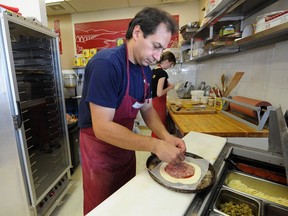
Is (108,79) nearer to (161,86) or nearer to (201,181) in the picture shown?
(201,181)

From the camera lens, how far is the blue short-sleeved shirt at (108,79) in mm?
797

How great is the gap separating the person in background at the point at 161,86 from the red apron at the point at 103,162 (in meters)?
1.38

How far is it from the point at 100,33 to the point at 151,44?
3.42 m

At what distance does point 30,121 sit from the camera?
162cm

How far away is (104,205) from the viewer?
23.1 inches

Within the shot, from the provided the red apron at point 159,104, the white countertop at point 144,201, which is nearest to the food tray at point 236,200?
the white countertop at point 144,201

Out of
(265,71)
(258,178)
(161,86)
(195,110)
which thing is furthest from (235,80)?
(258,178)

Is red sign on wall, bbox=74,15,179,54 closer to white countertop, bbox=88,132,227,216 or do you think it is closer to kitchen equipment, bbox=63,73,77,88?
kitchen equipment, bbox=63,73,77,88

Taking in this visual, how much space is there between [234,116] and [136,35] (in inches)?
52.5

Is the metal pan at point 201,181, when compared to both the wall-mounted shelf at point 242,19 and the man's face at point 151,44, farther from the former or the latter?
the wall-mounted shelf at point 242,19

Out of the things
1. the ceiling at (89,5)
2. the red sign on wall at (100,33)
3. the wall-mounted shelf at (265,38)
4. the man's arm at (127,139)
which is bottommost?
the man's arm at (127,139)

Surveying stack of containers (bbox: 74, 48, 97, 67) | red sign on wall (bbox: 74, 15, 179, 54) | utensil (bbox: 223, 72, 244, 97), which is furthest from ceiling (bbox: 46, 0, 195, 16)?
utensil (bbox: 223, 72, 244, 97)

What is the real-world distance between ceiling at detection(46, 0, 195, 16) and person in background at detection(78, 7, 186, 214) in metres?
2.79

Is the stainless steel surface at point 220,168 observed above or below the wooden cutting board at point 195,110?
above
